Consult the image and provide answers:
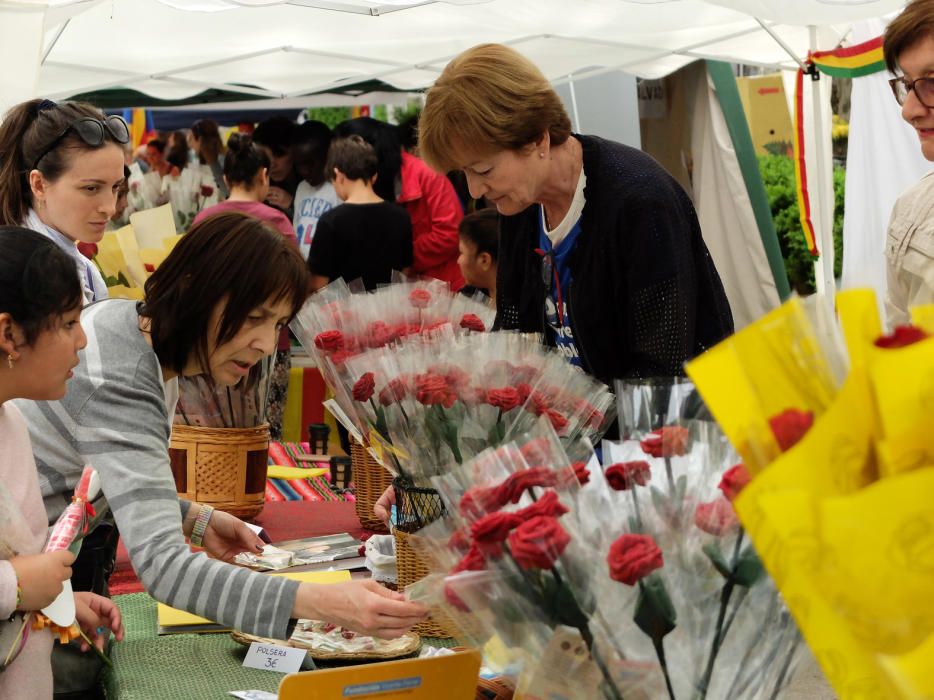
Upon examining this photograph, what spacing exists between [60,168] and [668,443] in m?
1.94

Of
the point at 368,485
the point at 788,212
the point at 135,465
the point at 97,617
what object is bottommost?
the point at 788,212

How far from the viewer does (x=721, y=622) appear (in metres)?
0.93

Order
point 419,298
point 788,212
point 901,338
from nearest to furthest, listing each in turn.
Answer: point 901,338, point 419,298, point 788,212

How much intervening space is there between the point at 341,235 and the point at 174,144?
2813 millimetres

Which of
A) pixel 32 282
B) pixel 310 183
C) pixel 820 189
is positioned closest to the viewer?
pixel 32 282

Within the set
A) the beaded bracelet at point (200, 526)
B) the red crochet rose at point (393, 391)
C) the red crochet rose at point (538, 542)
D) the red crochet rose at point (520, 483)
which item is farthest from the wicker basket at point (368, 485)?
the red crochet rose at point (538, 542)

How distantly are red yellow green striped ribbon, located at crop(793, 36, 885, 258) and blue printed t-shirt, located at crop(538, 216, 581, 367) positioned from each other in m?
2.91

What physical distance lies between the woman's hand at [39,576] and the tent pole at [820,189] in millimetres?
4377

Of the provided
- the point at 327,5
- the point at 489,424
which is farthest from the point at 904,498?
the point at 327,5

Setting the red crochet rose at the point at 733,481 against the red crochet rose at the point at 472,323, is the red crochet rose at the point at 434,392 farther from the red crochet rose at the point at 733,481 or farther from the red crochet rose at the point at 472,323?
the red crochet rose at the point at 733,481

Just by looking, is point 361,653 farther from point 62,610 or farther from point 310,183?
point 310,183

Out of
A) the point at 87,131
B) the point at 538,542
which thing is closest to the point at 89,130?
the point at 87,131

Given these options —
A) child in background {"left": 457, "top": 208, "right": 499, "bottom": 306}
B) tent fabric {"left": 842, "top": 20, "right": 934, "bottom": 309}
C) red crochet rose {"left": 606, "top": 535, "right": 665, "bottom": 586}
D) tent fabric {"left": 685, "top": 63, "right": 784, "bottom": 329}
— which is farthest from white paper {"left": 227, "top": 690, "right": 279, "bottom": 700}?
tent fabric {"left": 685, "top": 63, "right": 784, "bottom": 329}

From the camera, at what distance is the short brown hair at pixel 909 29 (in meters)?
1.80
